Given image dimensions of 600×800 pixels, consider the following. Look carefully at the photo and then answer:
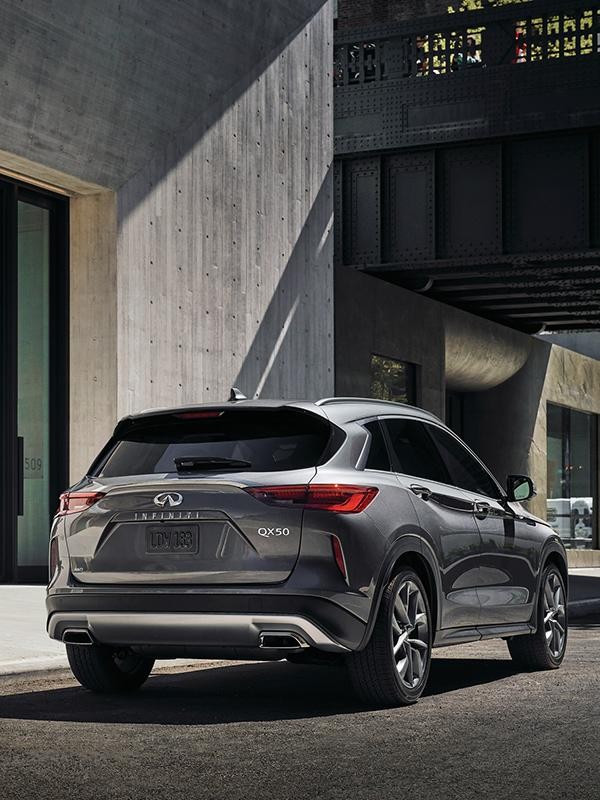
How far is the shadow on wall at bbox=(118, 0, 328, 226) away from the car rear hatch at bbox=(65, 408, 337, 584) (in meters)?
9.86

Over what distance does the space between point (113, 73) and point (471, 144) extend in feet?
29.0

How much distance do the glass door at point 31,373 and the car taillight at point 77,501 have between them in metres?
8.84

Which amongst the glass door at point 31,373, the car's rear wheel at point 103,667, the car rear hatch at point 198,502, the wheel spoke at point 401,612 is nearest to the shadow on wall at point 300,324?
the glass door at point 31,373

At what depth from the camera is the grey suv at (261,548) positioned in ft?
25.6

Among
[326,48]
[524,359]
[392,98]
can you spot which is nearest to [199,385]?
[326,48]

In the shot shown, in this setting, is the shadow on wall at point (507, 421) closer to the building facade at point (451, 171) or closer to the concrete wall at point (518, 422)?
the concrete wall at point (518, 422)

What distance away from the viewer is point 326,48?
74.9 ft

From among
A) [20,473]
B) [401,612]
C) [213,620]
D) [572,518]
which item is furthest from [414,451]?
[572,518]

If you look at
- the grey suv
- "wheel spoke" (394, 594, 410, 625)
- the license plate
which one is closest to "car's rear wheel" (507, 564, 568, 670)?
the grey suv

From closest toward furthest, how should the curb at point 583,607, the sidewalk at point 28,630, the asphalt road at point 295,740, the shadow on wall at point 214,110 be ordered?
the asphalt road at point 295,740 → the sidewalk at point 28,630 → the curb at point 583,607 → the shadow on wall at point 214,110

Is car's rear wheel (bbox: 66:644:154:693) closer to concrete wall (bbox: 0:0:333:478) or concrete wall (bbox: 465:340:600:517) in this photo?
concrete wall (bbox: 0:0:333:478)

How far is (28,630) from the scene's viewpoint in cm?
1220

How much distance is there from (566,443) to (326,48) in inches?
757

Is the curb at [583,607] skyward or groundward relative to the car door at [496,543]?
groundward
